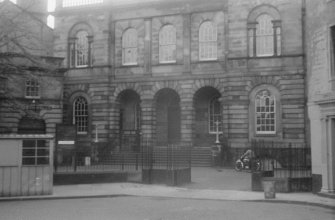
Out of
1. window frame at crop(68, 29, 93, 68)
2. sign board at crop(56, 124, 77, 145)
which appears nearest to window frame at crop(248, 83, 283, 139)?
sign board at crop(56, 124, 77, 145)

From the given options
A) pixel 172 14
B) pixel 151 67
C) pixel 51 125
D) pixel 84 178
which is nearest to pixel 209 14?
pixel 172 14

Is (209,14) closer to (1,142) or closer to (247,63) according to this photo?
(247,63)

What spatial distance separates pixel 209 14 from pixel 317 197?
19.0m

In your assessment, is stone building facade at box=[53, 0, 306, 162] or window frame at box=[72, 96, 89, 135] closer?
stone building facade at box=[53, 0, 306, 162]

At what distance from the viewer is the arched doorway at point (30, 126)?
32.3 meters

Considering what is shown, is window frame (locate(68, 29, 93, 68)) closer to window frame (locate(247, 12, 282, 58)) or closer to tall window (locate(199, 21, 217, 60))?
tall window (locate(199, 21, 217, 60))

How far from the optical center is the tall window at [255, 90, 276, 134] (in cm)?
3028

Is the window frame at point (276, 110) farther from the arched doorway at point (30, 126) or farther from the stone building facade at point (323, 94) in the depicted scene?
the arched doorway at point (30, 126)

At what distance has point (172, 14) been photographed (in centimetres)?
3353

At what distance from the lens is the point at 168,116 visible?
35.0m

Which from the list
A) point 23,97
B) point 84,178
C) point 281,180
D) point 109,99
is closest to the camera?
point 281,180

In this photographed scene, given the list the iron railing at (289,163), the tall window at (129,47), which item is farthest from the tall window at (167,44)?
the iron railing at (289,163)

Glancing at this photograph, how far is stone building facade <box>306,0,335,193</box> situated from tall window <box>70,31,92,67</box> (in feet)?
68.5

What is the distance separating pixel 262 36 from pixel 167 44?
6.88 meters
